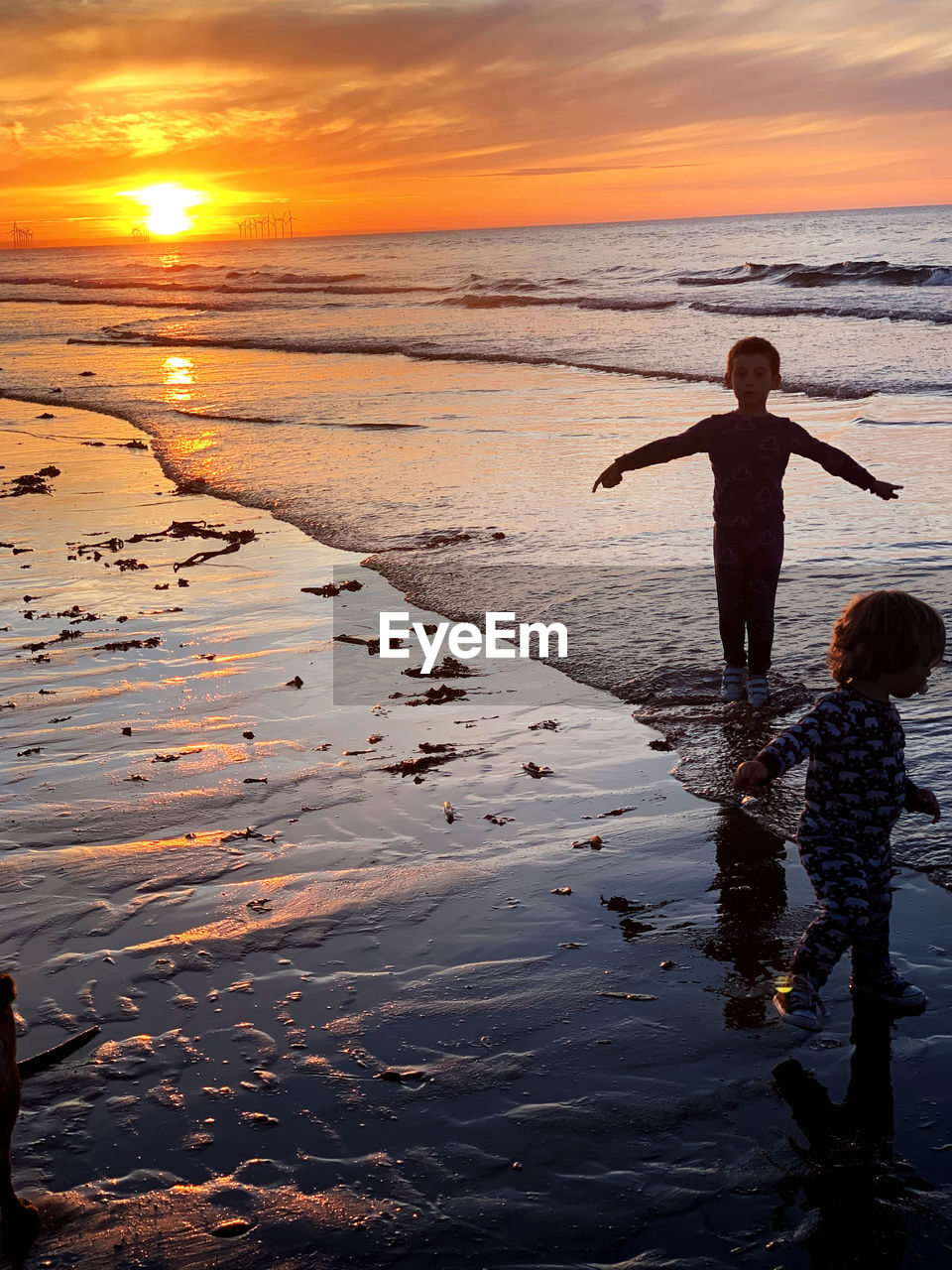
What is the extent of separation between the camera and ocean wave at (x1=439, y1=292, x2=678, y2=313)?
40.0 meters

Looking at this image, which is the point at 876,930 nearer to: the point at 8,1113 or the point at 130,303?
the point at 8,1113

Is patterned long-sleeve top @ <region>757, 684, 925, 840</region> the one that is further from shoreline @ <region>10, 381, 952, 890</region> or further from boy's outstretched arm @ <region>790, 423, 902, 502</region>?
boy's outstretched arm @ <region>790, 423, 902, 502</region>

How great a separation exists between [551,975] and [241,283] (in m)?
70.4

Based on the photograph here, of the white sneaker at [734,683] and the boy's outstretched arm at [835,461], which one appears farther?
the white sneaker at [734,683]

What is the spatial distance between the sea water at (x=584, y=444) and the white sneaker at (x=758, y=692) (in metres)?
0.09

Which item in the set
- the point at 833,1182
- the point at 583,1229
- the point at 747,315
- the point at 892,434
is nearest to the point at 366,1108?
the point at 583,1229

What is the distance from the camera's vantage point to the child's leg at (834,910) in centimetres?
343

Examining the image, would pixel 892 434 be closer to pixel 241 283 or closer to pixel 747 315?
pixel 747 315

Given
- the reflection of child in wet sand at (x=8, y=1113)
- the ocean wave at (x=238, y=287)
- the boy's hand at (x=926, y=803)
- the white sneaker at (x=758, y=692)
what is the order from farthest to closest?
1. the ocean wave at (x=238, y=287)
2. the white sneaker at (x=758, y=692)
3. the boy's hand at (x=926, y=803)
4. the reflection of child in wet sand at (x=8, y=1113)

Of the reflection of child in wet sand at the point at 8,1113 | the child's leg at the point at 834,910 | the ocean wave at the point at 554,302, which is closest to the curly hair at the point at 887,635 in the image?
the child's leg at the point at 834,910

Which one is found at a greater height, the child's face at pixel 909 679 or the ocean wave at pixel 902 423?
the ocean wave at pixel 902 423

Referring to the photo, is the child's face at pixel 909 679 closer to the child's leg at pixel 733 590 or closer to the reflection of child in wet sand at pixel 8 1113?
the reflection of child in wet sand at pixel 8 1113

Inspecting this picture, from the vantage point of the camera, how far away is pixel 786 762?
11.1 ft

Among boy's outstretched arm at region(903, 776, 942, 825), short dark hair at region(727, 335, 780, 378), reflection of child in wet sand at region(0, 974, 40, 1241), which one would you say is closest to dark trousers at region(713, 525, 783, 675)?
short dark hair at region(727, 335, 780, 378)
